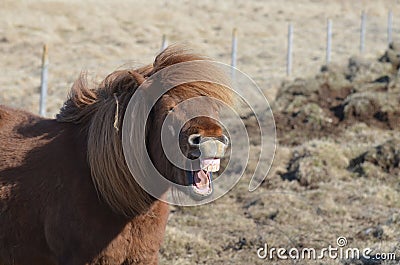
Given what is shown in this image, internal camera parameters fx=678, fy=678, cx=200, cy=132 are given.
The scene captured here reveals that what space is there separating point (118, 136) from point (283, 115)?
8885mm

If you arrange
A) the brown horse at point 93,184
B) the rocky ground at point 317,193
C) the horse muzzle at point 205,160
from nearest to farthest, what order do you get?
the horse muzzle at point 205,160 → the brown horse at point 93,184 → the rocky ground at point 317,193

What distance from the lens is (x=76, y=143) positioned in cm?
399

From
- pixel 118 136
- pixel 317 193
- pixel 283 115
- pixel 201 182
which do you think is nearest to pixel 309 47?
pixel 283 115

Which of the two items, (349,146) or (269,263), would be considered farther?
(349,146)

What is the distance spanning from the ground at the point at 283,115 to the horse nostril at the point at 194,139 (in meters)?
0.96

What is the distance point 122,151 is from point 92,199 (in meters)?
0.33

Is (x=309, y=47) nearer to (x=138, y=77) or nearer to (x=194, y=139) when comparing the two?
(x=138, y=77)

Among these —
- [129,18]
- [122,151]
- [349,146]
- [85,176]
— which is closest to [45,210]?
[85,176]

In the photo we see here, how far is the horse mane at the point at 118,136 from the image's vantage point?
3672 mm

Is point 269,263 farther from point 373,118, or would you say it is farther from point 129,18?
point 129,18

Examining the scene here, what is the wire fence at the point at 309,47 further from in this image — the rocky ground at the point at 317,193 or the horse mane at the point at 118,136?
the horse mane at the point at 118,136

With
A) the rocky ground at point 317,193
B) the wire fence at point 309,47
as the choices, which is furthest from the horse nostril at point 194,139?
the wire fence at point 309,47

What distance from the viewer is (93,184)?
379 cm

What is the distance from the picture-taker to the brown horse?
3.63 m
